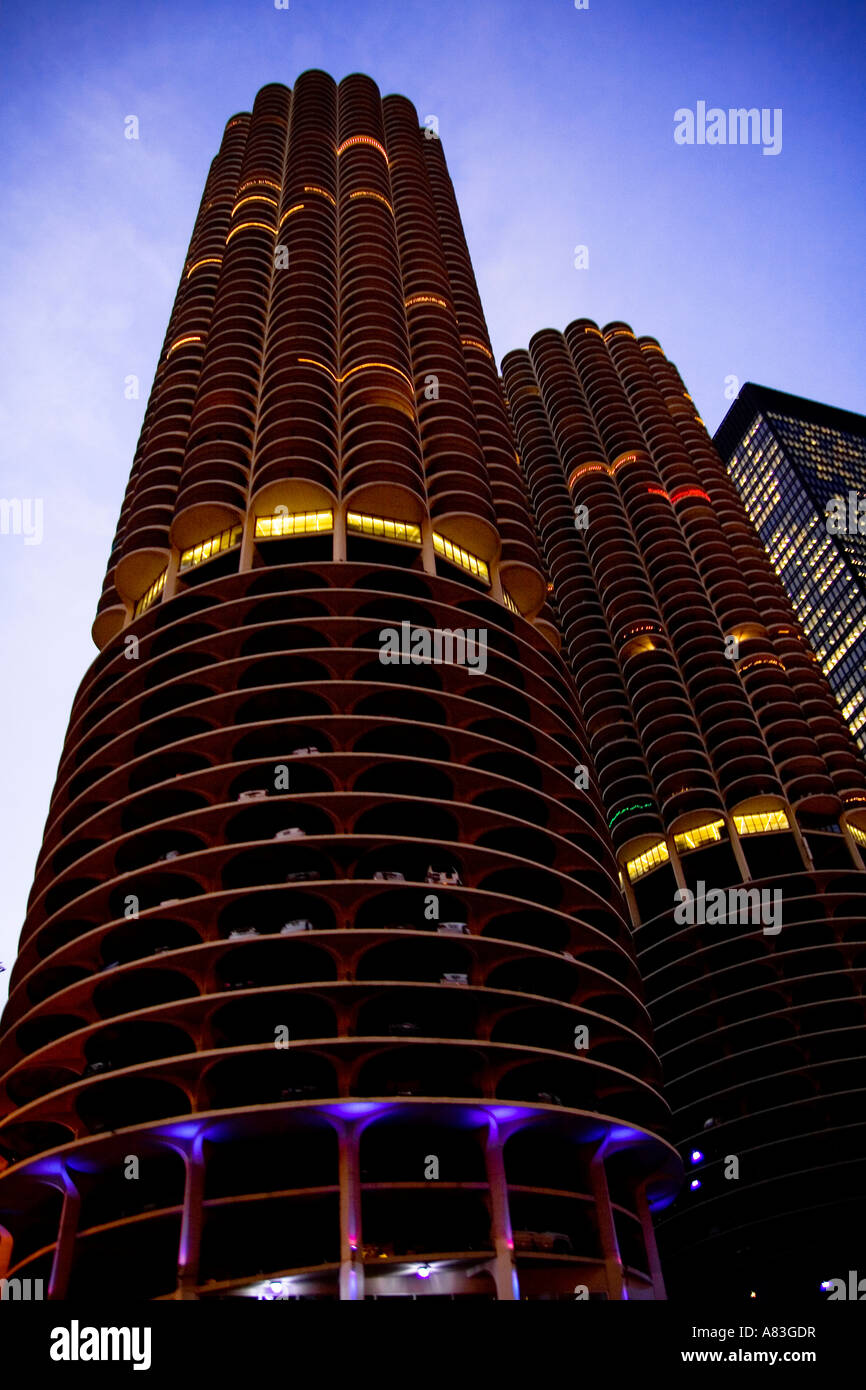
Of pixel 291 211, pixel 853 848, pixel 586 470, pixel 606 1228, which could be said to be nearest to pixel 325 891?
pixel 606 1228

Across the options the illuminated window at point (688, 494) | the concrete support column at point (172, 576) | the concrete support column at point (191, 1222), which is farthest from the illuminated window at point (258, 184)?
the concrete support column at point (191, 1222)

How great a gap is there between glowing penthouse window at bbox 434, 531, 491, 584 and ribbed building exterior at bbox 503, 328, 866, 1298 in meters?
10.3

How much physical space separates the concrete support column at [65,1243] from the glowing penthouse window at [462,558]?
110 ft

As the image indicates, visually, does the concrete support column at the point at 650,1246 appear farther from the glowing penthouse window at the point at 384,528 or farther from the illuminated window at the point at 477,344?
the illuminated window at the point at 477,344

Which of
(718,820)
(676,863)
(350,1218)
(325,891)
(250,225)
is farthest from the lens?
(718,820)

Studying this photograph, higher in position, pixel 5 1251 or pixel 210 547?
pixel 210 547

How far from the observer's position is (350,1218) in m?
32.5

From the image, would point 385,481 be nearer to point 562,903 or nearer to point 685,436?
point 562,903

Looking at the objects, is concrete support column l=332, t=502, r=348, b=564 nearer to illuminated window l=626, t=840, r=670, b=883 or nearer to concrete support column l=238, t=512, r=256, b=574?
concrete support column l=238, t=512, r=256, b=574

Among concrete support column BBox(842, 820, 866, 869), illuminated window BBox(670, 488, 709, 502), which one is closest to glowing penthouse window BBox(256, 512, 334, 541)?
concrete support column BBox(842, 820, 866, 869)

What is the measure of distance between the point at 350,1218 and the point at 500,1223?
507cm

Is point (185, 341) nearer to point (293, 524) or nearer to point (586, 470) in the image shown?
point (293, 524)

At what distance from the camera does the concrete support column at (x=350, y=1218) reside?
101ft

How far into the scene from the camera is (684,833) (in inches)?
3263
